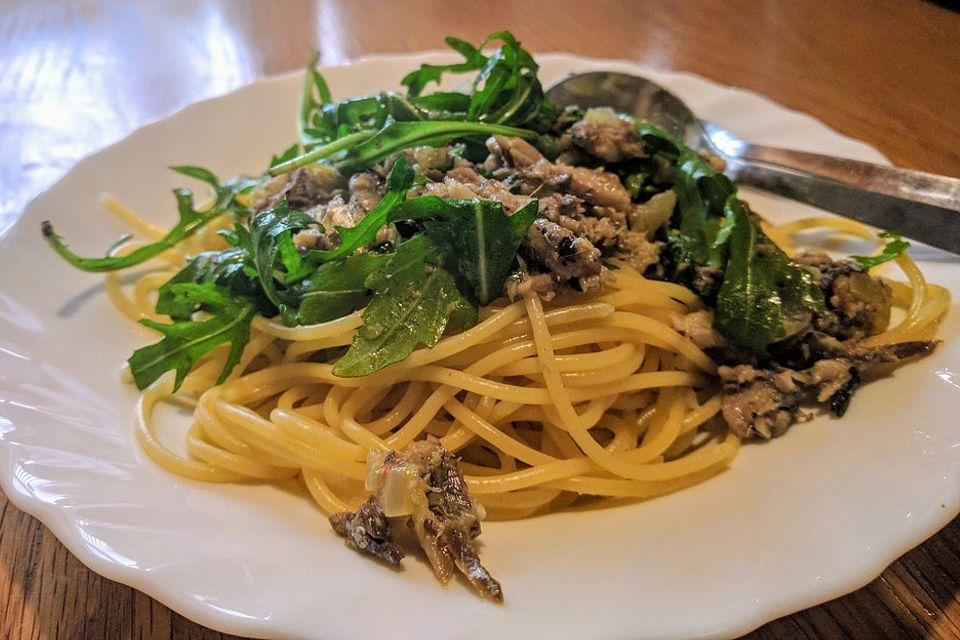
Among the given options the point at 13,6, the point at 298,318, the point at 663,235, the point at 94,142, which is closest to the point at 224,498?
the point at 298,318

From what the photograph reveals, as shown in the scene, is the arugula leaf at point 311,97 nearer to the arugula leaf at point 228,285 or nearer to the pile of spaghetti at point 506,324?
the pile of spaghetti at point 506,324

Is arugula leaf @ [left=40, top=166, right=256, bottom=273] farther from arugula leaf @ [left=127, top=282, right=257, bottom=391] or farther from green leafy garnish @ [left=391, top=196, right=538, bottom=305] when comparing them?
green leafy garnish @ [left=391, top=196, right=538, bottom=305]

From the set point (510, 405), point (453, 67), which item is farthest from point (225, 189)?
point (510, 405)

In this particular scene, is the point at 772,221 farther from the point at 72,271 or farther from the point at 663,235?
the point at 72,271

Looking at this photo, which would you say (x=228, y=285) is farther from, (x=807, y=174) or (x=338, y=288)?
(x=807, y=174)

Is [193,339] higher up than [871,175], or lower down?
lower down
